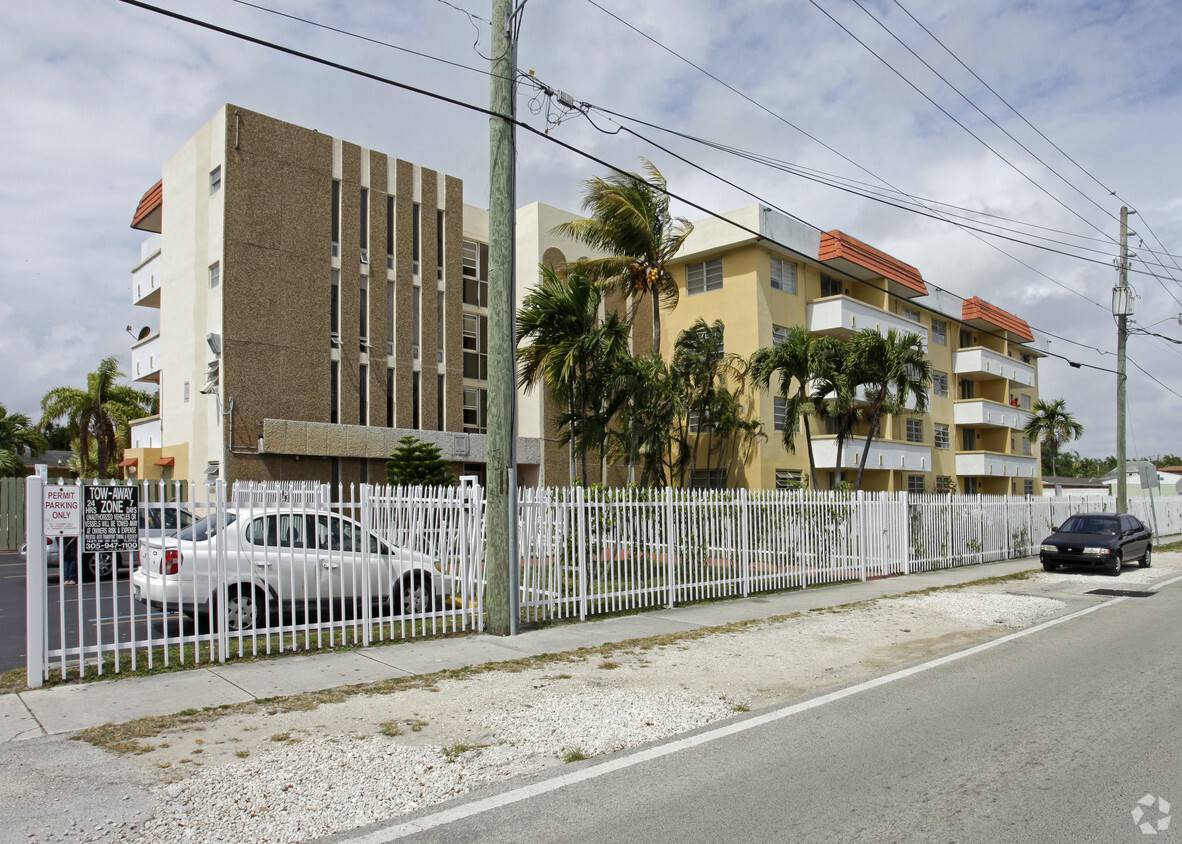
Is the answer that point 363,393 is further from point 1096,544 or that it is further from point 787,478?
point 1096,544

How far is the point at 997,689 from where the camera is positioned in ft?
26.1

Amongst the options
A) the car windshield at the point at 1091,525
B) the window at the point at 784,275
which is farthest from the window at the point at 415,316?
the car windshield at the point at 1091,525

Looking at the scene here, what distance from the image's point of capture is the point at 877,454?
30.8 m

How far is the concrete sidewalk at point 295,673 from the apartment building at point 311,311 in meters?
14.6

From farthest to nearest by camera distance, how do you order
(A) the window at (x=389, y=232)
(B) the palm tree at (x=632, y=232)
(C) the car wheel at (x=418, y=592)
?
(A) the window at (x=389, y=232)
(B) the palm tree at (x=632, y=232)
(C) the car wheel at (x=418, y=592)

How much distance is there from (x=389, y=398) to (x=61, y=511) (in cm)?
1912

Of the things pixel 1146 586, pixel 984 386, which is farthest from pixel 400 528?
pixel 984 386

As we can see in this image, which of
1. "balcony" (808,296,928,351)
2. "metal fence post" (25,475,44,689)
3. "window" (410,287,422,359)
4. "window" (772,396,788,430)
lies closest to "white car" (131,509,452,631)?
"metal fence post" (25,475,44,689)

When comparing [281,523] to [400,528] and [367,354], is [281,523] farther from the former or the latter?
[367,354]

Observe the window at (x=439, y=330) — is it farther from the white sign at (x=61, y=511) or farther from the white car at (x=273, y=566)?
the white sign at (x=61, y=511)

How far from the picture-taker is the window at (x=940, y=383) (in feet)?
124

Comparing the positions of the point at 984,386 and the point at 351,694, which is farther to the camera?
the point at 984,386

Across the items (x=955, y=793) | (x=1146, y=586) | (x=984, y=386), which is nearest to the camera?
(x=955, y=793)

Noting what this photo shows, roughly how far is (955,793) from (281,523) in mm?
7317
